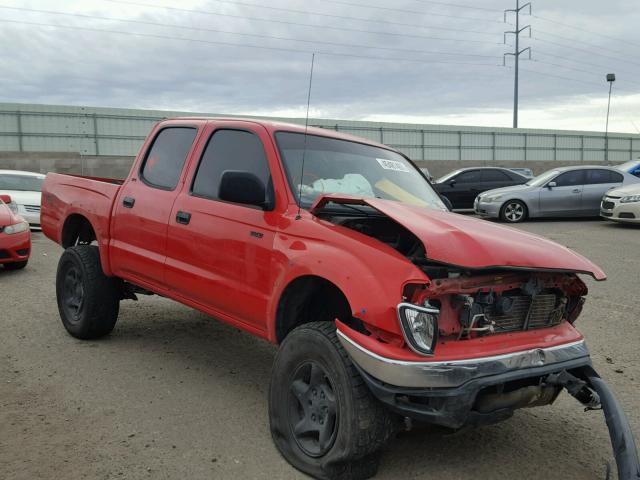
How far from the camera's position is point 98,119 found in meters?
27.1

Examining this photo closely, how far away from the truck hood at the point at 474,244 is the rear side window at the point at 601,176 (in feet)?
47.6

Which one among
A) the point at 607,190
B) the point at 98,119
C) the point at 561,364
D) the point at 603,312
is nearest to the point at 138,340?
the point at 561,364

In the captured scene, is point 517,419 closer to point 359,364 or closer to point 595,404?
point 595,404

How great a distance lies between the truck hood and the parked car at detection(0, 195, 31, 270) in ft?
22.8

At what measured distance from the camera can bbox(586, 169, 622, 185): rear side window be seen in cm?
1675

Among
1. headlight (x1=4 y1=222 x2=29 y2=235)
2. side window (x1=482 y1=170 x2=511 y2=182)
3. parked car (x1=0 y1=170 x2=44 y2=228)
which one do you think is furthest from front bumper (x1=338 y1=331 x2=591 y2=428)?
side window (x1=482 y1=170 x2=511 y2=182)

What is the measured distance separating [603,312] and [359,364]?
495 centimetres

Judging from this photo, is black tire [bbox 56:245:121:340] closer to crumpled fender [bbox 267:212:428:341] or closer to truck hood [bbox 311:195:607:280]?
crumpled fender [bbox 267:212:428:341]

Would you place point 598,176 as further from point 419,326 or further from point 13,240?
point 419,326

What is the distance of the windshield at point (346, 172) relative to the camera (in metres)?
4.08

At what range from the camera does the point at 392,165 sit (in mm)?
4785

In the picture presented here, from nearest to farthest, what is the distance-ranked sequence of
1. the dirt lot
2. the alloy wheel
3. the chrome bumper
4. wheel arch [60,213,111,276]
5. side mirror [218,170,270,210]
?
the chrome bumper, the alloy wheel, the dirt lot, side mirror [218,170,270,210], wheel arch [60,213,111,276]

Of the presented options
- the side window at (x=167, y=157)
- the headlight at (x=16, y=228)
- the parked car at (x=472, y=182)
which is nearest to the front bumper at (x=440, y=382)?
the side window at (x=167, y=157)

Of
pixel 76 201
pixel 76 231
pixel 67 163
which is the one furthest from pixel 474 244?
pixel 67 163
